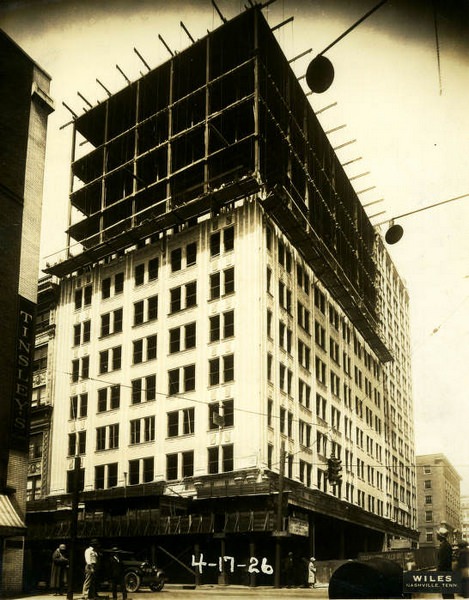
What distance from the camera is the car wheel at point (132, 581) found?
2450 cm

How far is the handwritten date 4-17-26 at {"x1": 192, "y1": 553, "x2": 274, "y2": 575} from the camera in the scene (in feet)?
129

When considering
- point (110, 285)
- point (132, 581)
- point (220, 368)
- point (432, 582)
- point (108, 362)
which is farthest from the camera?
point (110, 285)

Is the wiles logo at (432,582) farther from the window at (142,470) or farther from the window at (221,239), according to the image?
the window at (221,239)

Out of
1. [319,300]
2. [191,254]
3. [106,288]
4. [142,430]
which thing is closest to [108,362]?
[142,430]

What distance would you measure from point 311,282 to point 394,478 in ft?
89.8

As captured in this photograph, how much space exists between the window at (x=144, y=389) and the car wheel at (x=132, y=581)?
2251 cm

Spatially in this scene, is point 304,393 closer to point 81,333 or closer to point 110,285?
point 110,285

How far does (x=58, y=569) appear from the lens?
2614 centimetres

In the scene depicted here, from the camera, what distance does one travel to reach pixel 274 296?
4684 centimetres

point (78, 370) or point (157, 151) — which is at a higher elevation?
point (157, 151)

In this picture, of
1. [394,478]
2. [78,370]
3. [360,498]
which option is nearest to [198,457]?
[78,370]

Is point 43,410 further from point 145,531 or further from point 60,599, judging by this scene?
point 60,599

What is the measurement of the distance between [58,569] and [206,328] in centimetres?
2231

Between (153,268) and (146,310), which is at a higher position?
(153,268)
